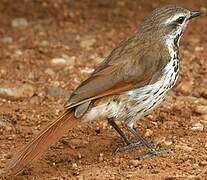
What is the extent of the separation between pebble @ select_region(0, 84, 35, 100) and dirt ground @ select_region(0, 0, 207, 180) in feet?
0.04

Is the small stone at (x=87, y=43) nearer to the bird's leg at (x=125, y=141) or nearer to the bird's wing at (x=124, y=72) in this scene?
the bird's leg at (x=125, y=141)

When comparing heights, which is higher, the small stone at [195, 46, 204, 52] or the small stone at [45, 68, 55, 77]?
the small stone at [195, 46, 204, 52]

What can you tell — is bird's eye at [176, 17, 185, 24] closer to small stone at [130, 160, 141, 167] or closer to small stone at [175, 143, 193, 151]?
small stone at [175, 143, 193, 151]

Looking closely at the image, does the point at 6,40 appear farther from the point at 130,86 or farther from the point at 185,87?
the point at 130,86

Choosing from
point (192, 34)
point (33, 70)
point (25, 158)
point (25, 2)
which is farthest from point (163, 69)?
point (25, 2)

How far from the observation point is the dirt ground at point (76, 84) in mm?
7121

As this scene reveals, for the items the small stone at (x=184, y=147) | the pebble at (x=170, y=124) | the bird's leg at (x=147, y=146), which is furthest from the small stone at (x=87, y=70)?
the small stone at (x=184, y=147)

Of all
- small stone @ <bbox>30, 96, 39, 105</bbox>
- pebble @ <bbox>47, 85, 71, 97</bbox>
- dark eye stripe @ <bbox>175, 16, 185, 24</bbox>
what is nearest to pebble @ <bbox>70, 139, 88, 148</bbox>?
small stone @ <bbox>30, 96, 39, 105</bbox>

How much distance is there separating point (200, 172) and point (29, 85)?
3094 millimetres

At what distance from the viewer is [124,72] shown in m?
7.20

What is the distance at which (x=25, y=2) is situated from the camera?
39.9 feet

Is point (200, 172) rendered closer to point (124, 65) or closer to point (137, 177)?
point (137, 177)

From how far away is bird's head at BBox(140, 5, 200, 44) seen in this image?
761 cm

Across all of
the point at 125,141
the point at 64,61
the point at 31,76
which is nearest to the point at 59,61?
the point at 64,61
